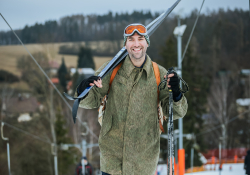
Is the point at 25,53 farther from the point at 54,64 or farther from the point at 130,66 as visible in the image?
the point at 130,66

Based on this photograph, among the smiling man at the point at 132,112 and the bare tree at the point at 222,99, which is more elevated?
the smiling man at the point at 132,112

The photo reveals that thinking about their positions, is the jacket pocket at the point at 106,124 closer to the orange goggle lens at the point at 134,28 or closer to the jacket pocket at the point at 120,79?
the jacket pocket at the point at 120,79

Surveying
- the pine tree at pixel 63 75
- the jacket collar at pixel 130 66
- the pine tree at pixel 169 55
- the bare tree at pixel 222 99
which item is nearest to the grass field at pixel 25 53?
the pine tree at pixel 63 75

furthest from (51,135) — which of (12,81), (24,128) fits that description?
(12,81)

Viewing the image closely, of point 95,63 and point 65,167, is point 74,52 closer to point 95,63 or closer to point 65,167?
point 95,63

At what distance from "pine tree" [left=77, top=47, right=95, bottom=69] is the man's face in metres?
21.7

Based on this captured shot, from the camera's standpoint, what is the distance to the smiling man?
190 cm

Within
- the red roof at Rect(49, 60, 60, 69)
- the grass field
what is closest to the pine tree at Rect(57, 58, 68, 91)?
the red roof at Rect(49, 60, 60, 69)

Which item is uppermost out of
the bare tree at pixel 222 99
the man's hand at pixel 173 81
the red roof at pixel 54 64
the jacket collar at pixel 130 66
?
the jacket collar at pixel 130 66

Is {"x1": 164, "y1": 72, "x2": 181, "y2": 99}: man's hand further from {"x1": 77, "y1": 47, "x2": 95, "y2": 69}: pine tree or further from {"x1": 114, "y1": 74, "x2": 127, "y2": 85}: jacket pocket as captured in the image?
{"x1": 77, "y1": 47, "x2": 95, "y2": 69}: pine tree

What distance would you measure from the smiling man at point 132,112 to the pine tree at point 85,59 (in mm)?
21701

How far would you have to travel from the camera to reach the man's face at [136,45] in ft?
6.21

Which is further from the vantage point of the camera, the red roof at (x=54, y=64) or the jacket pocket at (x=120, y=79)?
the red roof at (x=54, y=64)

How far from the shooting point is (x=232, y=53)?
26609 mm
